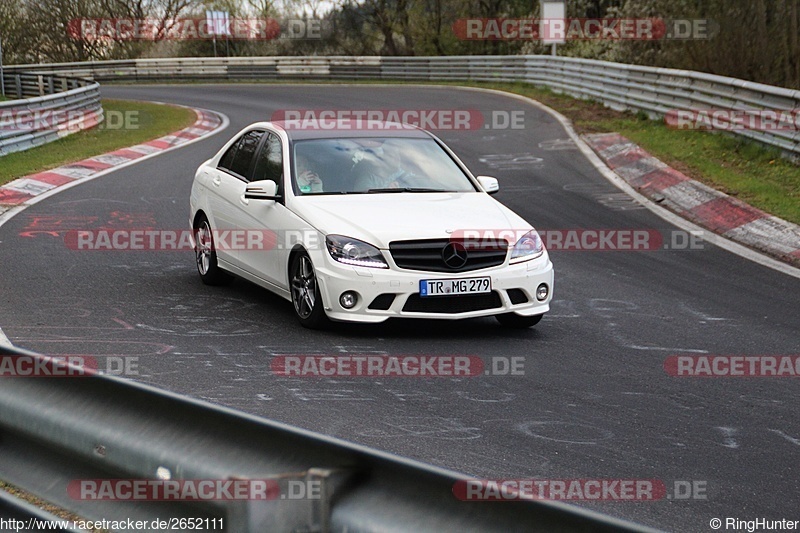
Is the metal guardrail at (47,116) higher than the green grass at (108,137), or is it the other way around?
the metal guardrail at (47,116)

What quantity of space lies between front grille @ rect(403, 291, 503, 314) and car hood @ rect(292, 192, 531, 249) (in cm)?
45

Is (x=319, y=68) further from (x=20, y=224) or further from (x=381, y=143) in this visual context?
(x=381, y=143)

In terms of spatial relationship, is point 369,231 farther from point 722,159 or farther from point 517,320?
point 722,159

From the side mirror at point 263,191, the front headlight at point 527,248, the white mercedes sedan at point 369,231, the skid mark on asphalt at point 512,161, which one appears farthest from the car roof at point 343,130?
the skid mark on asphalt at point 512,161

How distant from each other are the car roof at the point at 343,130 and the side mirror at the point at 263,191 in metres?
0.67

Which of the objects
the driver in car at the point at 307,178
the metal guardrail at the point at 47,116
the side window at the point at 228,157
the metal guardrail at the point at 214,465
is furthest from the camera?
the metal guardrail at the point at 47,116

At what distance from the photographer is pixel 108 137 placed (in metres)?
23.3

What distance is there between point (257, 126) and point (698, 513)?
253 inches

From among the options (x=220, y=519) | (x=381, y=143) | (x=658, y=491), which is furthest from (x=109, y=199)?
(x=220, y=519)

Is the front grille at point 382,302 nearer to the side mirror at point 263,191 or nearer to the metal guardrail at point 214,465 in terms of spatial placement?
the side mirror at point 263,191

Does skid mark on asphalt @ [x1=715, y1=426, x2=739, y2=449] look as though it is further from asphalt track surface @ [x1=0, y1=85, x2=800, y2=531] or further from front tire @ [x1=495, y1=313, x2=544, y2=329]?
front tire @ [x1=495, y1=313, x2=544, y2=329]

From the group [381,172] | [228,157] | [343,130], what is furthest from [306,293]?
[228,157]

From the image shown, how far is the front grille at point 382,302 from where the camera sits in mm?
8258

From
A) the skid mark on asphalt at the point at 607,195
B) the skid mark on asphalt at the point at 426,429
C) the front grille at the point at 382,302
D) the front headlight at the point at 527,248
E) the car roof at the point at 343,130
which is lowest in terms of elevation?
the skid mark on asphalt at the point at 607,195
